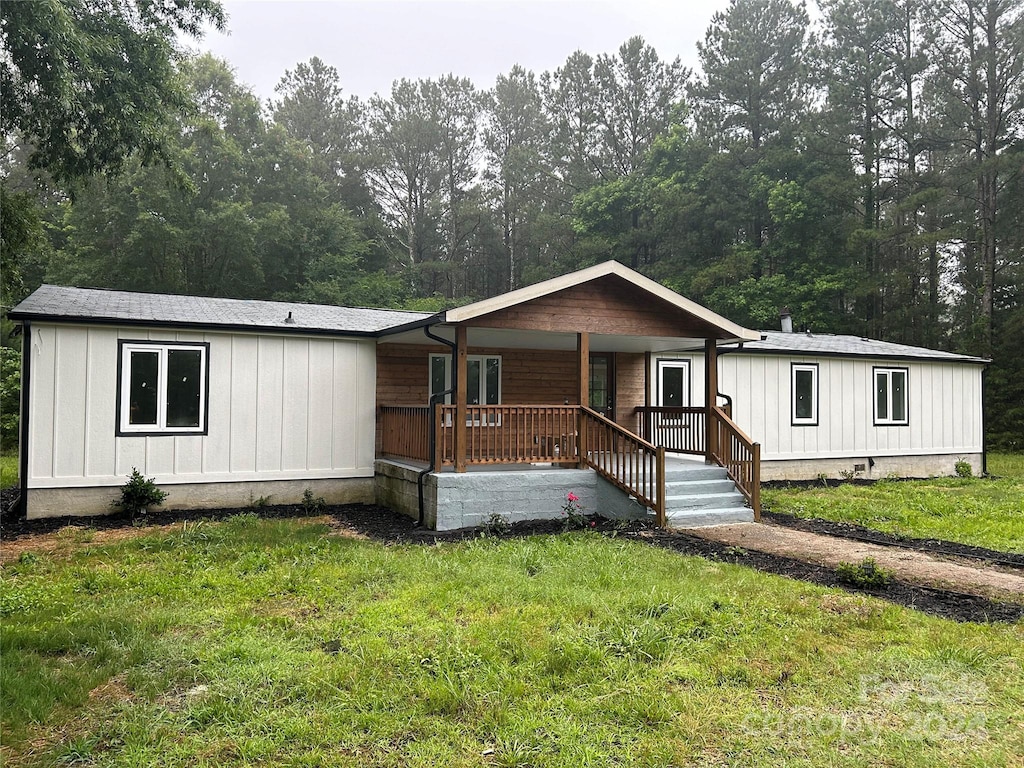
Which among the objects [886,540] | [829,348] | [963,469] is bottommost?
[886,540]

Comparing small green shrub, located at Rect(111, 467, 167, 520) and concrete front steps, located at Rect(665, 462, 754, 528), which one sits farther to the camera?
concrete front steps, located at Rect(665, 462, 754, 528)

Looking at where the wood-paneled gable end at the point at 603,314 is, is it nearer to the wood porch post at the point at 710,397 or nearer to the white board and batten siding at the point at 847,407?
the wood porch post at the point at 710,397

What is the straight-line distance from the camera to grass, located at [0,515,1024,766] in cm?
319

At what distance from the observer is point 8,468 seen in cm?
1434

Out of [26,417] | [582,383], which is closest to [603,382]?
[582,383]

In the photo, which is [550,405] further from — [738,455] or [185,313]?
[185,313]

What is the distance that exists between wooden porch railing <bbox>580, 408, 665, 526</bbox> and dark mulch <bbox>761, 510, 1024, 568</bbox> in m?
1.83

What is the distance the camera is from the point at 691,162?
2794 centimetres

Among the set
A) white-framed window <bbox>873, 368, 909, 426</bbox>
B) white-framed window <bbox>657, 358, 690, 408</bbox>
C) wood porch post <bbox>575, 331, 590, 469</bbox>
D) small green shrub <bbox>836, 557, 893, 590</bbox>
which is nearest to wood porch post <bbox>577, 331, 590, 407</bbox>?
wood porch post <bbox>575, 331, 590, 469</bbox>

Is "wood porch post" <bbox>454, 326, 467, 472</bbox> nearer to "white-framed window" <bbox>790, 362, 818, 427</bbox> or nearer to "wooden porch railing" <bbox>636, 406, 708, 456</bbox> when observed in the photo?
"wooden porch railing" <bbox>636, 406, 708, 456</bbox>

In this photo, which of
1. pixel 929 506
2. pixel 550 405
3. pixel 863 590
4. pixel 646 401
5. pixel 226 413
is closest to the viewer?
pixel 863 590

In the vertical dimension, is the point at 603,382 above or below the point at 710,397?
A: above

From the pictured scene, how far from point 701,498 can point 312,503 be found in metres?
5.53

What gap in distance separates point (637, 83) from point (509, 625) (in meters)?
31.5
